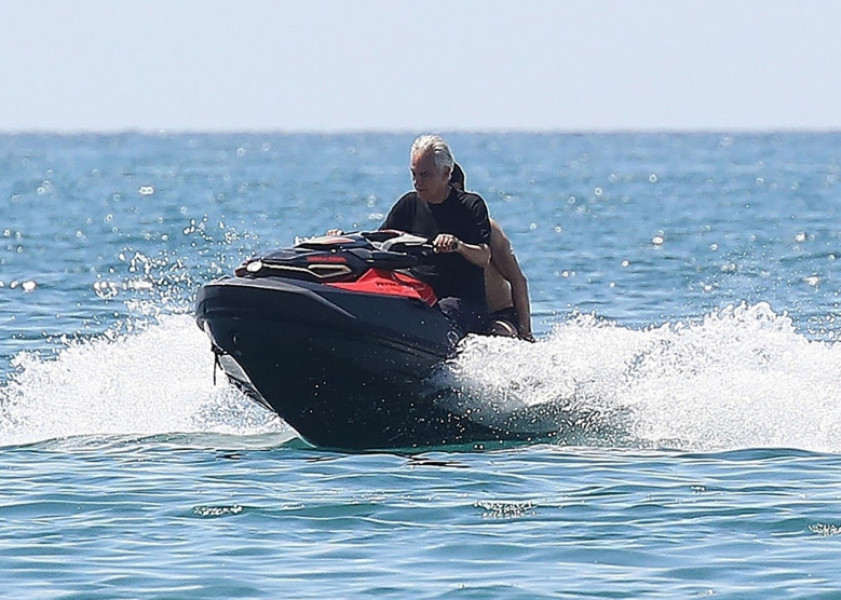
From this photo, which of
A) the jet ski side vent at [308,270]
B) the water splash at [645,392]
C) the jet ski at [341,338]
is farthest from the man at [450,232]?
the jet ski side vent at [308,270]

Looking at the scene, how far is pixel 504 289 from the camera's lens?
10.5 meters

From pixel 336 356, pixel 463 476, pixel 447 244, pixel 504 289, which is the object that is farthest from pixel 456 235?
pixel 463 476

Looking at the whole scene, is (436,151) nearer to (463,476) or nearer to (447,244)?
Result: (447,244)

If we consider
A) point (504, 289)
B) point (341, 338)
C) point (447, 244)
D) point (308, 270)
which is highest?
point (447, 244)

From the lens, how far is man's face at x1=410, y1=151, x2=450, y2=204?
10.0 meters

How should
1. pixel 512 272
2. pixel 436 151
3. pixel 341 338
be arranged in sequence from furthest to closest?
pixel 512 272, pixel 436 151, pixel 341 338

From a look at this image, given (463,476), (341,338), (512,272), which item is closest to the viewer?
(463,476)

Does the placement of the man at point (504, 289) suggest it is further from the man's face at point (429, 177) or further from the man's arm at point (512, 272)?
the man's face at point (429, 177)

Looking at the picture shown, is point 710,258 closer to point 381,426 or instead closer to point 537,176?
point 381,426


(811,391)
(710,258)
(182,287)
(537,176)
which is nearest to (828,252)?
(710,258)

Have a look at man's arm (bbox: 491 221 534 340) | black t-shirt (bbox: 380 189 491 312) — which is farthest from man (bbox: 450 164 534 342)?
black t-shirt (bbox: 380 189 491 312)

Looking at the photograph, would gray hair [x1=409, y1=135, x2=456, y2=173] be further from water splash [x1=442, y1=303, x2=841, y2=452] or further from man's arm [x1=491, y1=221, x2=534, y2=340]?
water splash [x1=442, y1=303, x2=841, y2=452]

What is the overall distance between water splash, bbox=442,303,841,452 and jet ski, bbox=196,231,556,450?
0.84ft

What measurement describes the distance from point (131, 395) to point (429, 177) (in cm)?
277
